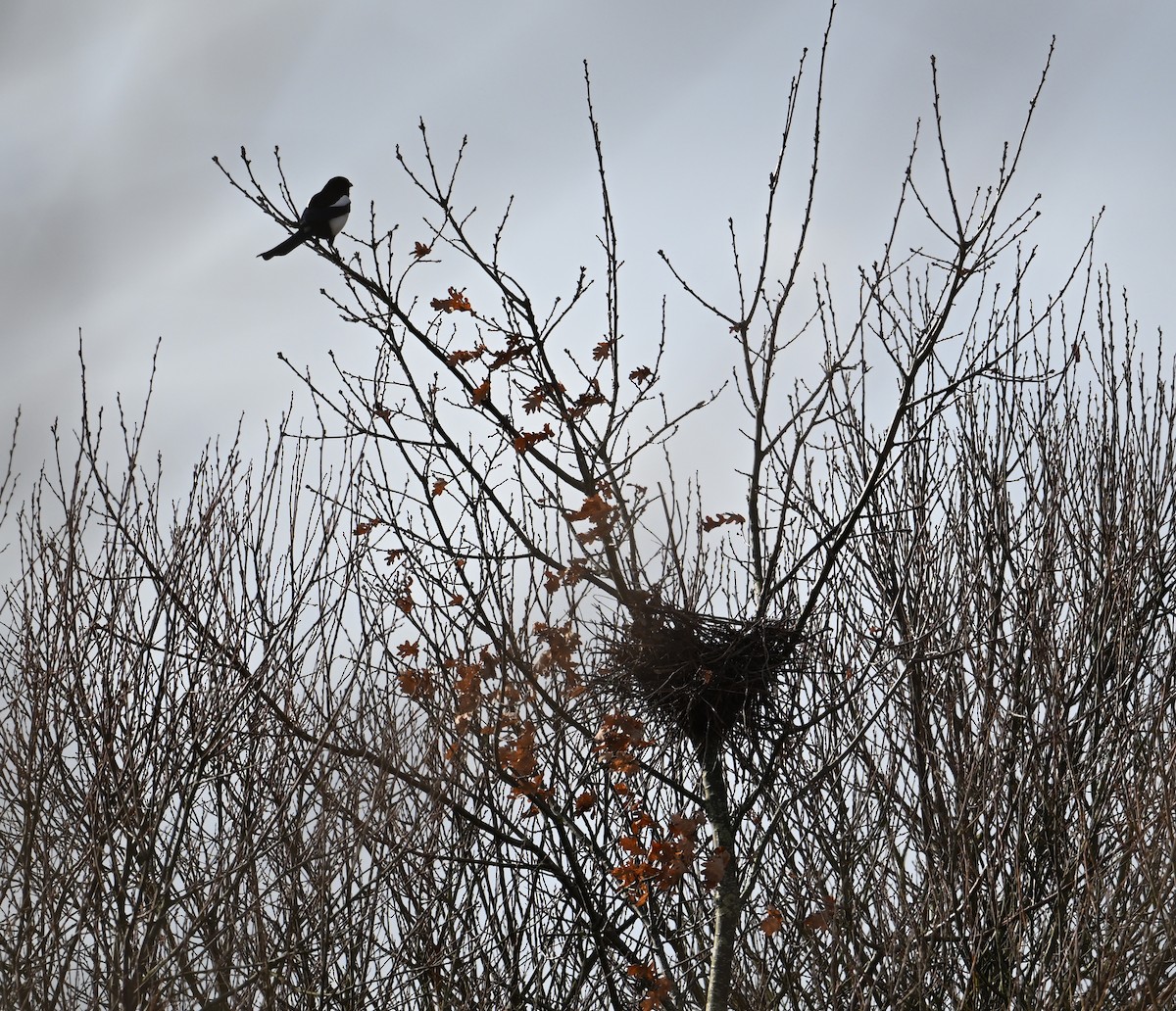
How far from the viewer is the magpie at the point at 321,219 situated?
5152mm

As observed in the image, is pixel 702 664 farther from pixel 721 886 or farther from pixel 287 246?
pixel 287 246

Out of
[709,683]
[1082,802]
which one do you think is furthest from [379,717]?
[1082,802]

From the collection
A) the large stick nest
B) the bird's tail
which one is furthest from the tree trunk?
the bird's tail

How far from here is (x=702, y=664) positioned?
4.51 m

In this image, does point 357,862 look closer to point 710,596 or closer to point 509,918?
point 509,918

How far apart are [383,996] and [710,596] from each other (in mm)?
2135

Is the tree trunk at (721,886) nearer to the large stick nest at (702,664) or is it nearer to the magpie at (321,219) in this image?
the large stick nest at (702,664)

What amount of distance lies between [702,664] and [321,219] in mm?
2572

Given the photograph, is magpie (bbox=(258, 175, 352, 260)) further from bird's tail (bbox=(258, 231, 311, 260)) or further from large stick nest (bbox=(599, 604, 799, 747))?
large stick nest (bbox=(599, 604, 799, 747))

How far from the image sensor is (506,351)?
16.3 feet

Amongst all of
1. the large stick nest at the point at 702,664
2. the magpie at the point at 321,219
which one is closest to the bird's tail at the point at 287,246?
the magpie at the point at 321,219

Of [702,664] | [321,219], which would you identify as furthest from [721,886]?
[321,219]

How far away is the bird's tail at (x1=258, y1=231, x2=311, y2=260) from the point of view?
513cm

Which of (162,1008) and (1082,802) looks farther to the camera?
(1082,802)
